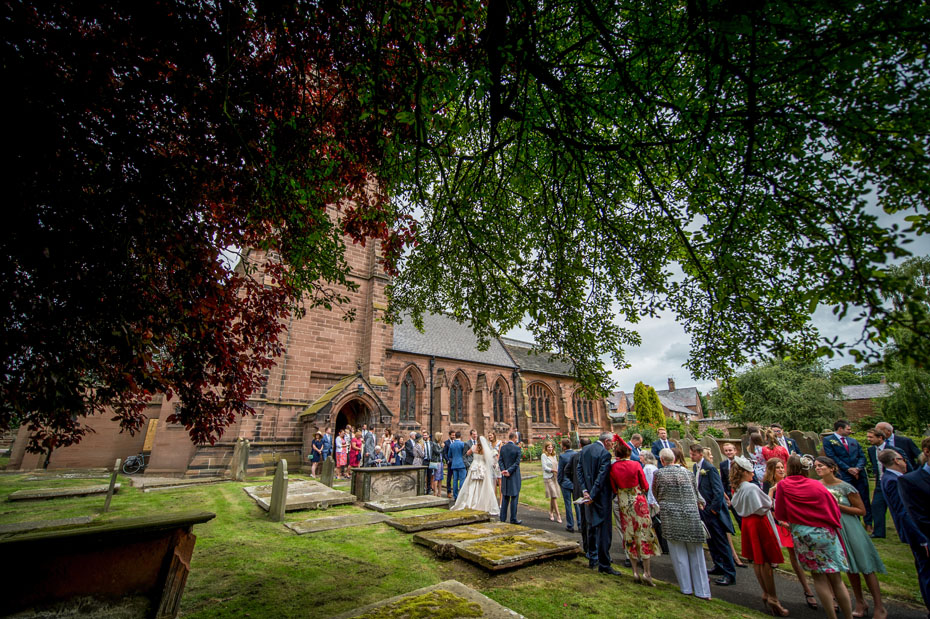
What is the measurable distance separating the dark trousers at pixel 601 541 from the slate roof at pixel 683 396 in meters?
71.7

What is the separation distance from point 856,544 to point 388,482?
381 inches

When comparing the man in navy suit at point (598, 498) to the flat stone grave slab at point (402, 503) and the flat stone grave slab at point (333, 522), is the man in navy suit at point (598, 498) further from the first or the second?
the flat stone grave slab at point (402, 503)

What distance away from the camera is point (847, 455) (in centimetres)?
827

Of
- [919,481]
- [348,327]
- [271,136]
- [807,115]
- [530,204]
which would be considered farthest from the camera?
[348,327]

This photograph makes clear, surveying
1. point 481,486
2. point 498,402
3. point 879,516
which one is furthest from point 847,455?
point 498,402

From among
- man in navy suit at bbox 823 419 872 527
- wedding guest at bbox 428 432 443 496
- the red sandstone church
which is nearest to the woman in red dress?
man in navy suit at bbox 823 419 872 527

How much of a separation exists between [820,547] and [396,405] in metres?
20.3

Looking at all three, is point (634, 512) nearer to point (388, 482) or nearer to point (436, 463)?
point (388, 482)

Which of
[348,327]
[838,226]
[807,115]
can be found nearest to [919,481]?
[838,226]

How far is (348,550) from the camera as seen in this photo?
6.15m

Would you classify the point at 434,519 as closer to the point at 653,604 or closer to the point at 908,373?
the point at 653,604

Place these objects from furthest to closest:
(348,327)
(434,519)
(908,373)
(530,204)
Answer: (908,373), (348,327), (434,519), (530,204)

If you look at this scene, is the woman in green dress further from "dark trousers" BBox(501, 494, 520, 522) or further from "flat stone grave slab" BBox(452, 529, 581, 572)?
"dark trousers" BBox(501, 494, 520, 522)

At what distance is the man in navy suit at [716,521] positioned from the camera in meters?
5.95
